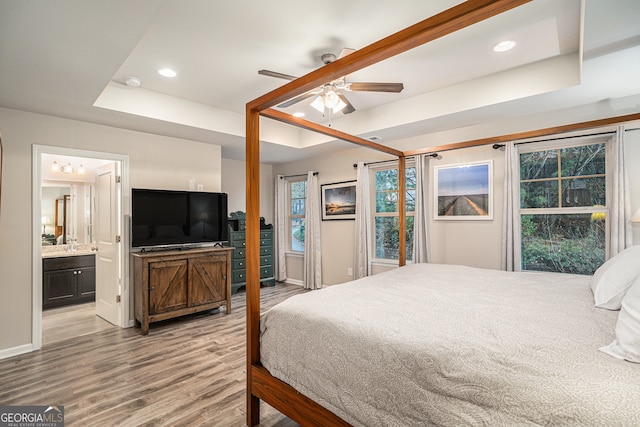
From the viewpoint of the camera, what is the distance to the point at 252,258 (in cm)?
190

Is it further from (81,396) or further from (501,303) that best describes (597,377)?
(81,396)

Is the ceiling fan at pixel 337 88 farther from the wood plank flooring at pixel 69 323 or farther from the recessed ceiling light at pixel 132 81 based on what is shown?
the wood plank flooring at pixel 69 323

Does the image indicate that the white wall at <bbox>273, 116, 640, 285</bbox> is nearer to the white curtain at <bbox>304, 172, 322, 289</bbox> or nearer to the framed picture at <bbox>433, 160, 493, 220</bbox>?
the framed picture at <bbox>433, 160, 493, 220</bbox>

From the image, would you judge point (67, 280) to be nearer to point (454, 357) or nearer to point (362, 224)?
point (362, 224)

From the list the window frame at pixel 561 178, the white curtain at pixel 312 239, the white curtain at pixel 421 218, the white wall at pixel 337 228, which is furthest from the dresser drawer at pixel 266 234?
the window frame at pixel 561 178

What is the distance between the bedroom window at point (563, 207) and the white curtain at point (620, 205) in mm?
231

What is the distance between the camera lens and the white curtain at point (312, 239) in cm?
559

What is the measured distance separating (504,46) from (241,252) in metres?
4.53

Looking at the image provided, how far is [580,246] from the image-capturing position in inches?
130

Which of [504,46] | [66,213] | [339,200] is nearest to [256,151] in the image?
[504,46]

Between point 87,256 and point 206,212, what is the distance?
93.3 inches

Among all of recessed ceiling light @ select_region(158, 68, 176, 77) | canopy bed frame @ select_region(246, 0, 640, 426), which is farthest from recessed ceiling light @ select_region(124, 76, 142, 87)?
canopy bed frame @ select_region(246, 0, 640, 426)

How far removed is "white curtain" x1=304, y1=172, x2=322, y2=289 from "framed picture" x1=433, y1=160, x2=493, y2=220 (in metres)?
2.15

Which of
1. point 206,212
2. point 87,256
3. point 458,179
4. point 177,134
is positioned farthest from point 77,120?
point 458,179
